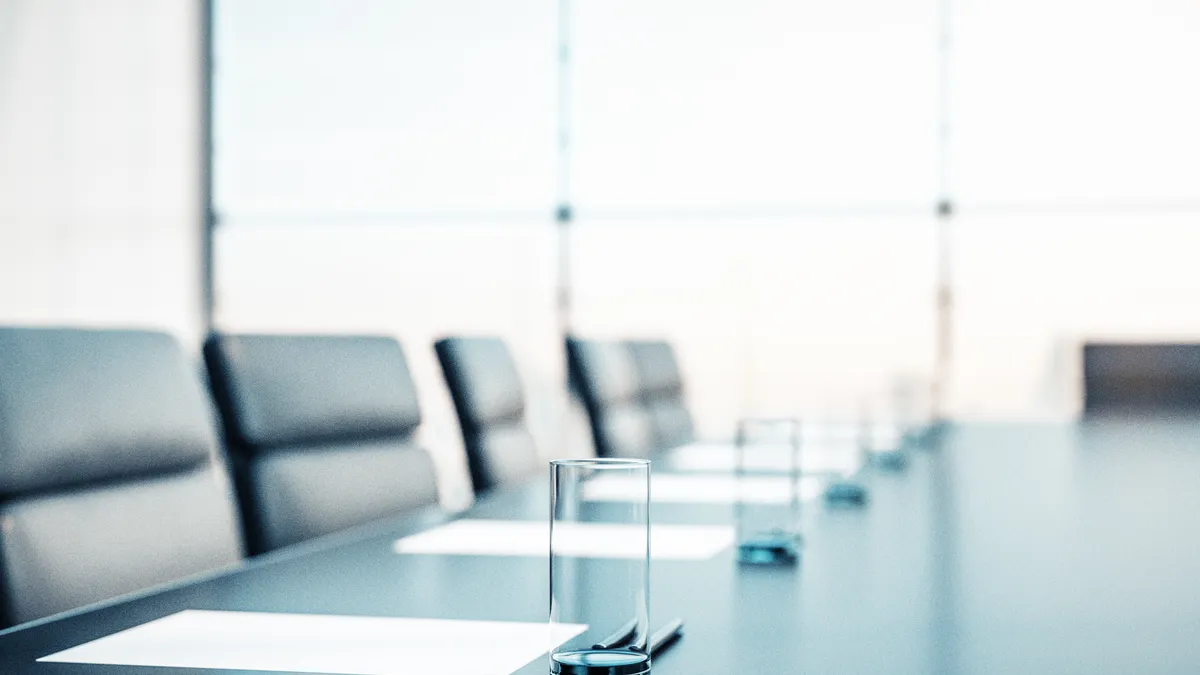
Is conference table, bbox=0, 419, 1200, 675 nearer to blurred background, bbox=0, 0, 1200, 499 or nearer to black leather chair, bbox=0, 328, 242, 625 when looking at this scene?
black leather chair, bbox=0, 328, 242, 625

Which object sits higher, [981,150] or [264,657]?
[981,150]

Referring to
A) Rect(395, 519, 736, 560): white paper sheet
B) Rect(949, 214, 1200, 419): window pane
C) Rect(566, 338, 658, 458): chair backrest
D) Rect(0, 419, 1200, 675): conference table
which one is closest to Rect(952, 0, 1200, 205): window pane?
Rect(949, 214, 1200, 419): window pane

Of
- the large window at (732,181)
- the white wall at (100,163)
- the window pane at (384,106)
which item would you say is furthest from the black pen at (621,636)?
the white wall at (100,163)

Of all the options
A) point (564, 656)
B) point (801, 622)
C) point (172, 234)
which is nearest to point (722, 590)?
point (801, 622)

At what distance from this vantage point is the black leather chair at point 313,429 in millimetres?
1896

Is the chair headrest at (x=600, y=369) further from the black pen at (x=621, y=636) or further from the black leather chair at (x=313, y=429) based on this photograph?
the black pen at (x=621, y=636)

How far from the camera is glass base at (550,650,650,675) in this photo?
81cm

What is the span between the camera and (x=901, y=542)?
4.98 ft

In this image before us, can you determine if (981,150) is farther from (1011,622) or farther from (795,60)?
(1011,622)

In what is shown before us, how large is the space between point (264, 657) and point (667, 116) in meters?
5.85

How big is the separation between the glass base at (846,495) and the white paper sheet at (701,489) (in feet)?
0.21

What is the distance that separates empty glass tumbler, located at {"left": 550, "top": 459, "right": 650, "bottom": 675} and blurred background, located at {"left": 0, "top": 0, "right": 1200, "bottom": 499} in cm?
510

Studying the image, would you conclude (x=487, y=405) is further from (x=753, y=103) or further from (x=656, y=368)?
(x=753, y=103)

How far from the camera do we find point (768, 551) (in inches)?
54.7
